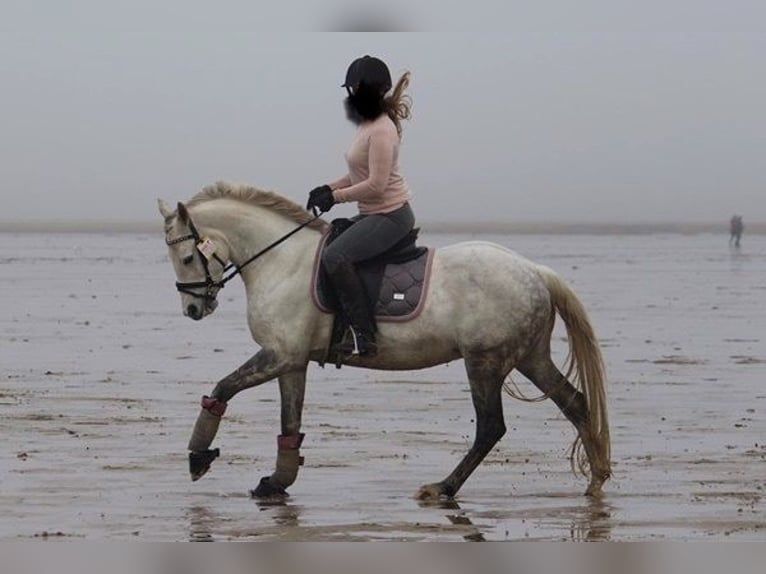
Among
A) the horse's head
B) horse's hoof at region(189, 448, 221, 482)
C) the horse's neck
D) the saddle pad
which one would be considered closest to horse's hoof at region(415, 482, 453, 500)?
the saddle pad

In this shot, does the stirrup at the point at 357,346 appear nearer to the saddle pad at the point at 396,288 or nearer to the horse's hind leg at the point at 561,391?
the saddle pad at the point at 396,288

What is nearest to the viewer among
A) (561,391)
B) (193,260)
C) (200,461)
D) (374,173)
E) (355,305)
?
(374,173)

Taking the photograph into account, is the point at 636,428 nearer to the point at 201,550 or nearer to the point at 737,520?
the point at 737,520

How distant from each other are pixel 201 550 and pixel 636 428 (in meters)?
7.02

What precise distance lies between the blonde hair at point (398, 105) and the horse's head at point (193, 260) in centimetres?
138

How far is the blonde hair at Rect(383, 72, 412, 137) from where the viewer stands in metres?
12.5

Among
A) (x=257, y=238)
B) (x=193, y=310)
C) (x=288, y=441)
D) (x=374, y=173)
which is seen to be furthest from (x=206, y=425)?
(x=374, y=173)

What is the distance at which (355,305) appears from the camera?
12578mm

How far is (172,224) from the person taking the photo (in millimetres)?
12898

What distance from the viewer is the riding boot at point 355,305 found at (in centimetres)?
1257

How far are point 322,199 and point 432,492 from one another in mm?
1887

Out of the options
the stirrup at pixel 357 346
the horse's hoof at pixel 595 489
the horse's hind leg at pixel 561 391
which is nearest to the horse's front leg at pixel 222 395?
the stirrup at pixel 357 346

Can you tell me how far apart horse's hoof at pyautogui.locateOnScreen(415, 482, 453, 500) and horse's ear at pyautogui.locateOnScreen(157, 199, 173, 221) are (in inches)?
91.1

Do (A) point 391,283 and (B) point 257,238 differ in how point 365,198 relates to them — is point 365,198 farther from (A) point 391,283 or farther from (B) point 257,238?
(B) point 257,238
